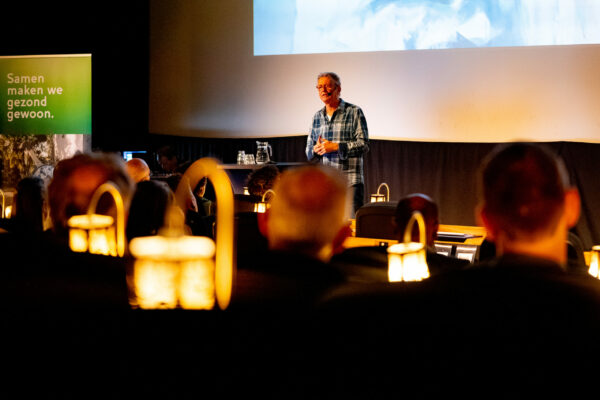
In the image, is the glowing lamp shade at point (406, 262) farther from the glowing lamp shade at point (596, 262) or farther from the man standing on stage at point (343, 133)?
the man standing on stage at point (343, 133)

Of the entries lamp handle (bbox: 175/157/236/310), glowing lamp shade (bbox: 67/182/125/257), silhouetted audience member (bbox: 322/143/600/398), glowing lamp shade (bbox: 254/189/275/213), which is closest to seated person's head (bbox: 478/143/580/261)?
silhouetted audience member (bbox: 322/143/600/398)

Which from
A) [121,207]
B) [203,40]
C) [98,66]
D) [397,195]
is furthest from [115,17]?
[121,207]

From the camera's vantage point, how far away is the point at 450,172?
5.45 meters

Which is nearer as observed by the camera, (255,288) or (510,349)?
(510,349)

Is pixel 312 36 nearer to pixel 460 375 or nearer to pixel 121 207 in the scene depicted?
pixel 121 207

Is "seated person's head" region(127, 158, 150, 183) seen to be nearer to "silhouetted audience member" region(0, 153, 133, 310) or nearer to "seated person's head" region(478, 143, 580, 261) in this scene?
"silhouetted audience member" region(0, 153, 133, 310)

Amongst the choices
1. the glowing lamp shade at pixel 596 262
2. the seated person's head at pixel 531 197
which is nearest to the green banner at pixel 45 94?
the glowing lamp shade at pixel 596 262

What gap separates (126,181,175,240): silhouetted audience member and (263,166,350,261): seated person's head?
29 cm

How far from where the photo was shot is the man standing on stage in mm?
3996

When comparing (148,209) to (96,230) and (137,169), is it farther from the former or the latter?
(137,169)

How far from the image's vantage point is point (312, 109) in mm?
5902

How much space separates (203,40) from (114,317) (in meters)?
5.68

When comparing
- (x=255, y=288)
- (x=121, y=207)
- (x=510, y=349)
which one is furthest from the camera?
(x=121, y=207)

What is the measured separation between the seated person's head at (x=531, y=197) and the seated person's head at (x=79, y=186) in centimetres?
93
